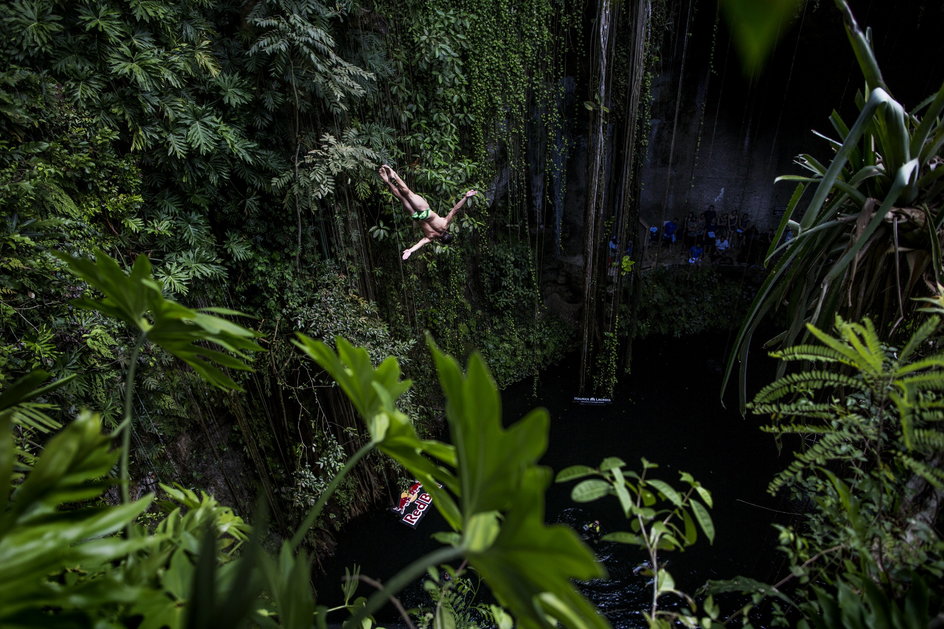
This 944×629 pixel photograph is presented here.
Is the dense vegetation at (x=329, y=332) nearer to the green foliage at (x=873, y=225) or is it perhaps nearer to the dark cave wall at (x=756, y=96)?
the green foliage at (x=873, y=225)

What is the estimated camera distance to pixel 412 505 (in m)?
3.36

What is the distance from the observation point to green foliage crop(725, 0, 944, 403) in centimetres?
118

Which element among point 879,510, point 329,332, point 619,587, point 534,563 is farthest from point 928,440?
point 619,587

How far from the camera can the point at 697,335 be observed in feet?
18.5

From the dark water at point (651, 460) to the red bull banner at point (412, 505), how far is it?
0.17m

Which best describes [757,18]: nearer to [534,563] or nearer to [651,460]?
[534,563]

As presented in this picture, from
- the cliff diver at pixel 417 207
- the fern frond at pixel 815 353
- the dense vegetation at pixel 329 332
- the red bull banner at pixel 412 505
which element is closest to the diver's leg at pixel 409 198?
the cliff diver at pixel 417 207

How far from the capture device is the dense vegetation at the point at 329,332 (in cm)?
40

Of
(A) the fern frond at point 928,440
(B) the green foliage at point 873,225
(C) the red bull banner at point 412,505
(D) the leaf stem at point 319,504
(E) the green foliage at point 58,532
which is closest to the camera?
(E) the green foliage at point 58,532

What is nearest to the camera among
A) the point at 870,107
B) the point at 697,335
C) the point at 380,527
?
the point at 870,107

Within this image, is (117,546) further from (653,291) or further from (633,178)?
(653,291)

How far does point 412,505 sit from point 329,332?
1.40m

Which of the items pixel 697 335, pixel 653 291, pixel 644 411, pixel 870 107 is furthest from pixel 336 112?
pixel 697 335

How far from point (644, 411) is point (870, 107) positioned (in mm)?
3635
